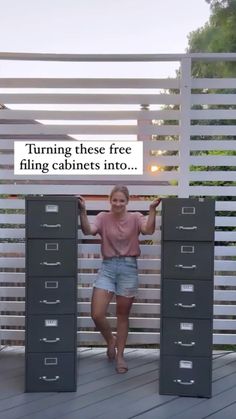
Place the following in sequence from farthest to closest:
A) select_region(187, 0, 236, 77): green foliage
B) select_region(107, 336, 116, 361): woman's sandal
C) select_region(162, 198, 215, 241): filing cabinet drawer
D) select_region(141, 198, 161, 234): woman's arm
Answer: select_region(187, 0, 236, 77): green foliage, select_region(107, 336, 116, 361): woman's sandal, select_region(141, 198, 161, 234): woman's arm, select_region(162, 198, 215, 241): filing cabinet drawer

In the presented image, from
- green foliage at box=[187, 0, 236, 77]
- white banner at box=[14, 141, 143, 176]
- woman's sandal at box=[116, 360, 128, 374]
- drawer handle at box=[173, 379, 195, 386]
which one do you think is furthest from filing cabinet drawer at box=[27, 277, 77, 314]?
green foliage at box=[187, 0, 236, 77]

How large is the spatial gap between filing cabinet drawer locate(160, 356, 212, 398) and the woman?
50 cm

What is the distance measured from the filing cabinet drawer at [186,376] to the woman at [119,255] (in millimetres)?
496

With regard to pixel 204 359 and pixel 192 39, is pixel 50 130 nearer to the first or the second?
pixel 192 39

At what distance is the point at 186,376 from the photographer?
3201mm

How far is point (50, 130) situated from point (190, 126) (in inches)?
45.2

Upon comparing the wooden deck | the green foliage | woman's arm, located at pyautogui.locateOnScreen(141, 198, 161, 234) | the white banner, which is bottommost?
the wooden deck

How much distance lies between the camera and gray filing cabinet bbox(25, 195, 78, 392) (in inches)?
126

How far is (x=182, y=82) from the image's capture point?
389 centimetres

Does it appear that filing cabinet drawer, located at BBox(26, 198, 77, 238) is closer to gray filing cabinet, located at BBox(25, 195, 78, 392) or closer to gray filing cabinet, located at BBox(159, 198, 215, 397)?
gray filing cabinet, located at BBox(25, 195, 78, 392)

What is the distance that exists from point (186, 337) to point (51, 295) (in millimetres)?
942

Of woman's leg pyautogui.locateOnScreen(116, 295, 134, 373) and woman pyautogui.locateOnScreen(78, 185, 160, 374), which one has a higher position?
woman pyautogui.locateOnScreen(78, 185, 160, 374)

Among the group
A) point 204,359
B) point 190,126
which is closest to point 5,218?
point 190,126

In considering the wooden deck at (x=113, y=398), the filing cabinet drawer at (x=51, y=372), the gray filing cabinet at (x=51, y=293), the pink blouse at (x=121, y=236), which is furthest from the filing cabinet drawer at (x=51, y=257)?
the wooden deck at (x=113, y=398)
